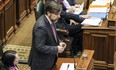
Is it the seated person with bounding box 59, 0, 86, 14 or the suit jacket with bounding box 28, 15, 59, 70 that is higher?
the seated person with bounding box 59, 0, 86, 14

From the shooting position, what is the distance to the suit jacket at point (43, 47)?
416 centimetres

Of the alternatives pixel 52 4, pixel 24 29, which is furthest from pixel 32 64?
pixel 24 29

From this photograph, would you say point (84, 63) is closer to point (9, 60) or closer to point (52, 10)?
point (52, 10)

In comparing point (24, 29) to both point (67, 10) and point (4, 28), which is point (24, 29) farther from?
point (67, 10)

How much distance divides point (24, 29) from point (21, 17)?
259 mm

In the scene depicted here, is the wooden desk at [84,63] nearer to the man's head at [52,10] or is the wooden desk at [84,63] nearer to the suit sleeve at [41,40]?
the suit sleeve at [41,40]

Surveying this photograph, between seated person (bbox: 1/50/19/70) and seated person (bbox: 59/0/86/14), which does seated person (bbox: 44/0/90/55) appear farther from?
seated person (bbox: 1/50/19/70)

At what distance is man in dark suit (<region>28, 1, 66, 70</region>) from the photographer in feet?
13.7

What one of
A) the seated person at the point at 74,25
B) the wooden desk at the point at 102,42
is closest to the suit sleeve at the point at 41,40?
the wooden desk at the point at 102,42

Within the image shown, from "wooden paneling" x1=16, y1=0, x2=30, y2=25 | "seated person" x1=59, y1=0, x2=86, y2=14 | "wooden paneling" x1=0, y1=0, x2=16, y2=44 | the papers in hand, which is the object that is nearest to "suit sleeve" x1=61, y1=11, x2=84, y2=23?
"seated person" x1=59, y1=0, x2=86, y2=14

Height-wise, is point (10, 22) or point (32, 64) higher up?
point (10, 22)

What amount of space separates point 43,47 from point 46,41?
11cm

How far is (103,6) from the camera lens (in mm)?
6020

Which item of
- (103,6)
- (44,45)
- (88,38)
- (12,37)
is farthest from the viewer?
(12,37)
